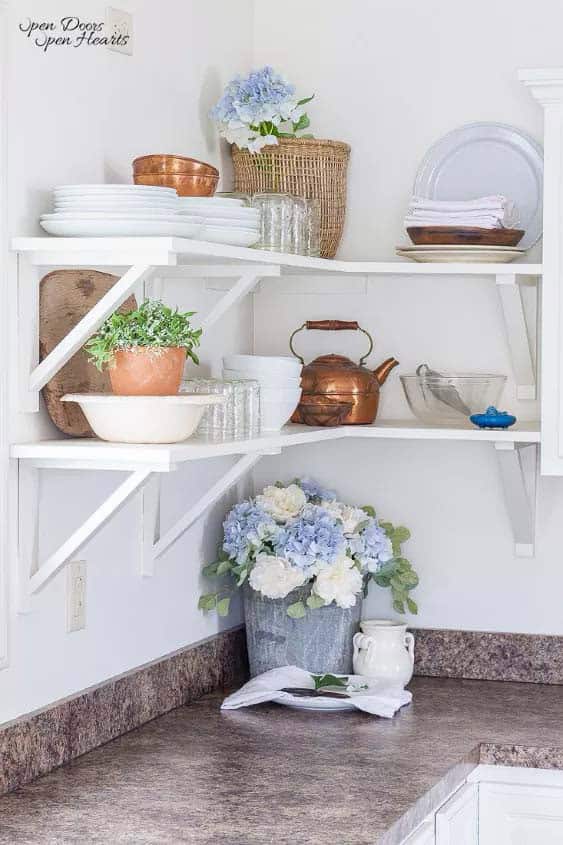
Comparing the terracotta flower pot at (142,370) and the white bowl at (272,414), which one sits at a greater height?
the terracotta flower pot at (142,370)

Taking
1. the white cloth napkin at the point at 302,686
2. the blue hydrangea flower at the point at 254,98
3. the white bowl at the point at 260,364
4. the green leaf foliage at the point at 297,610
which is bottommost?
the white cloth napkin at the point at 302,686

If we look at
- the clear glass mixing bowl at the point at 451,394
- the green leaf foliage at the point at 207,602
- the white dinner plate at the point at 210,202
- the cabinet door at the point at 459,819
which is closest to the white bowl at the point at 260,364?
the white dinner plate at the point at 210,202

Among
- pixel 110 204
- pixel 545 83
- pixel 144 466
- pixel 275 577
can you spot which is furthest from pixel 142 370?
pixel 545 83

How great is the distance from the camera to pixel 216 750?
2.36 metres

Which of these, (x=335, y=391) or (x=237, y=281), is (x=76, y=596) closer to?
(x=237, y=281)

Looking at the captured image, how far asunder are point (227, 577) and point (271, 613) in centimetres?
18

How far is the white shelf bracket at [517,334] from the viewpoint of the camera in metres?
2.77

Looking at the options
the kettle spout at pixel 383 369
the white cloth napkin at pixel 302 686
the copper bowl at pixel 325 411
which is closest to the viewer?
the white cloth napkin at pixel 302 686

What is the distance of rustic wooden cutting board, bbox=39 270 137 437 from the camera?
2105mm

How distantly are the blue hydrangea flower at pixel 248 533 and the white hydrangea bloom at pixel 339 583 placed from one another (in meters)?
0.13

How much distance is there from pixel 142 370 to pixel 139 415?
0.22 ft

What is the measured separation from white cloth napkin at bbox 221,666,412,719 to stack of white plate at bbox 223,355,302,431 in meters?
0.53

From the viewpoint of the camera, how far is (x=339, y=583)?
2.73 m

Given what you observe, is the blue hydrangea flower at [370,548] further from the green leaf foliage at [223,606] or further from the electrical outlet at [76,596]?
the electrical outlet at [76,596]
